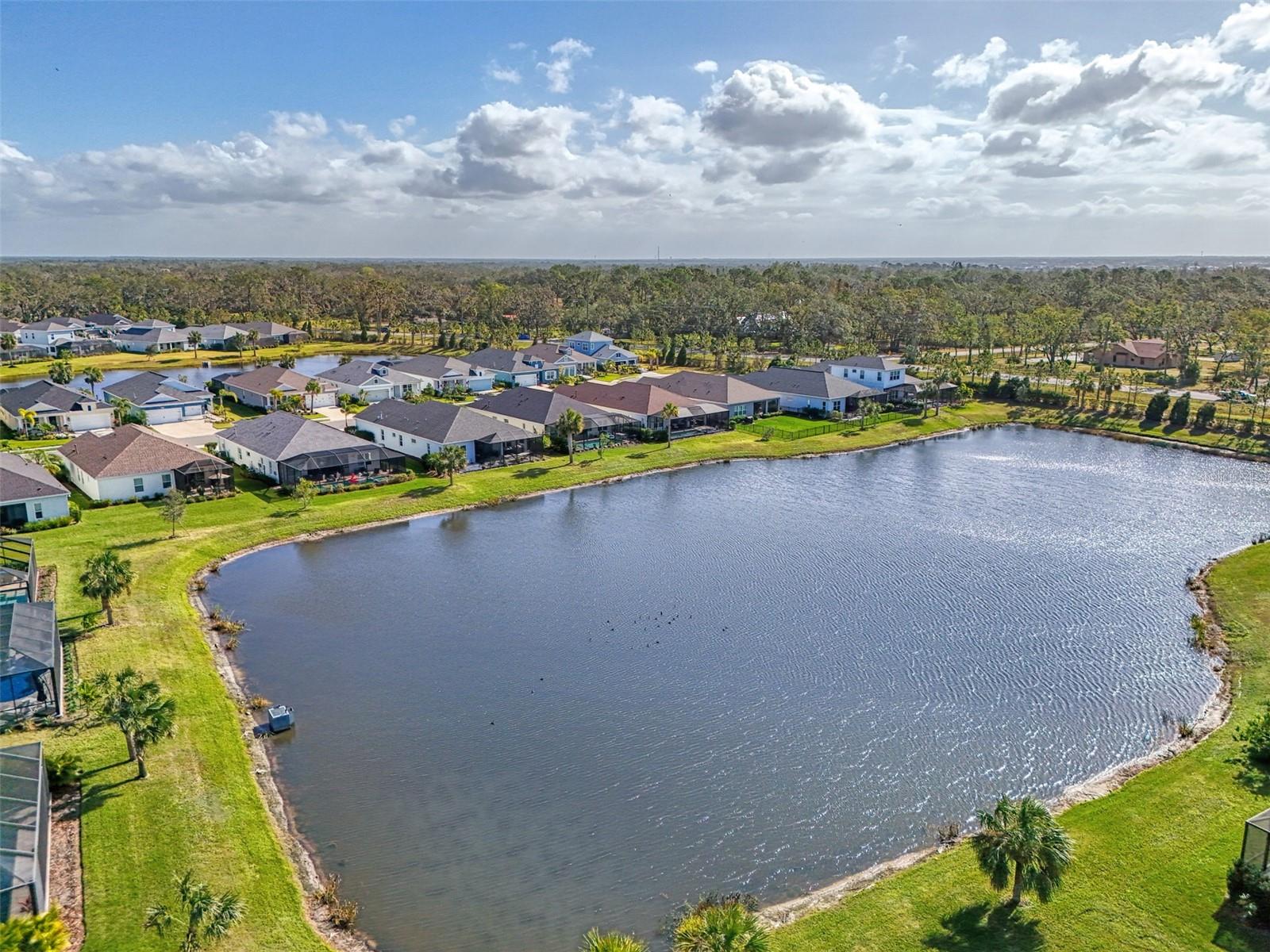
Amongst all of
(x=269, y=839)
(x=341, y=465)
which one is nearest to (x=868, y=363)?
(x=341, y=465)

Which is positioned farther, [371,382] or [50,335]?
[50,335]

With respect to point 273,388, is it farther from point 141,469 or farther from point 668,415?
point 668,415

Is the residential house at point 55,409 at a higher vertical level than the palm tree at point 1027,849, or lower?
higher

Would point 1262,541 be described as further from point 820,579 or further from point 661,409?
point 661,409

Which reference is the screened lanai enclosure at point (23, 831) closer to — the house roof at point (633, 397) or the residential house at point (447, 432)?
the residential house at point (447, 432)

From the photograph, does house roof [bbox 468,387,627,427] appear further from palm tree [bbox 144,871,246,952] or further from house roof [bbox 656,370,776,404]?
palm tree [bbox 144,871,246,952]

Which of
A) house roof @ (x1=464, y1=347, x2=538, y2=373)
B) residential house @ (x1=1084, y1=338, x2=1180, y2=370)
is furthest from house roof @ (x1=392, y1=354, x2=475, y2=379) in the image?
residential house @ (x1=1084, y1=338, x2=1180, y2=370)

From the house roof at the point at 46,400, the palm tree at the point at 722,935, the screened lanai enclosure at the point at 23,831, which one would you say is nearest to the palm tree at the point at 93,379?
the house roof at the point at 46,400
